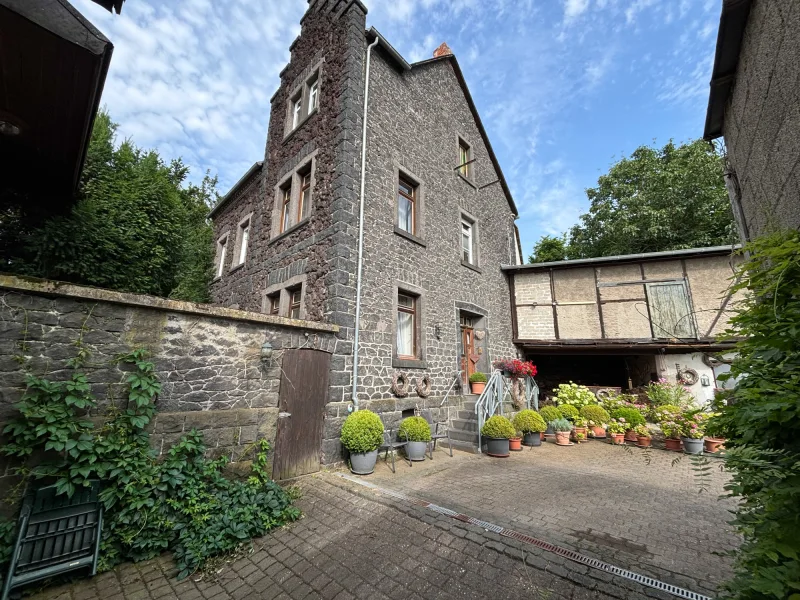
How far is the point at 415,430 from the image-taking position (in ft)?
19.9

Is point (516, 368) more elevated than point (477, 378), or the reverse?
point (516, 368)

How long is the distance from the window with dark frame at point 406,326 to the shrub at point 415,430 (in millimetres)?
1489

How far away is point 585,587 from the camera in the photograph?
250 cm

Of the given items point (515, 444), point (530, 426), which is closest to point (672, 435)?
point (530, 426)

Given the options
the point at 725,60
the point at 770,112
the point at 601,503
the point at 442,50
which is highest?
the point at 442,50

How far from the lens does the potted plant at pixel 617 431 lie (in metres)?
7.86

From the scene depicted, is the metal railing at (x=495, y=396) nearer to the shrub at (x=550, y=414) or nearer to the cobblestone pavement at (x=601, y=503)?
the shrub at (x=550, y=414)

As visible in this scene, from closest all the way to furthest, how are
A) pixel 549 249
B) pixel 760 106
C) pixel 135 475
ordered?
pixel 760 106
pixel 135 475
pixel 549 249

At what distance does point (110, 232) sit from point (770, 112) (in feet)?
32.1

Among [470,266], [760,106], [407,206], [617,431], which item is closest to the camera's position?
[760,106]

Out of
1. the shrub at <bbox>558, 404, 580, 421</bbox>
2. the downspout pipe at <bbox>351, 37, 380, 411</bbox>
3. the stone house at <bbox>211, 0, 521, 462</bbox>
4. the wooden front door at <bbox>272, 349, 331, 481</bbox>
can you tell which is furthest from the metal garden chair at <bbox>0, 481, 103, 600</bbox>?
the shrub at <bbox>558, 404, 580, 421</bbox>

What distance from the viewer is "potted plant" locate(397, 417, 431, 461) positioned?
5.99 m

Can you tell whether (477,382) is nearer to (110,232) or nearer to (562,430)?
(562,430)

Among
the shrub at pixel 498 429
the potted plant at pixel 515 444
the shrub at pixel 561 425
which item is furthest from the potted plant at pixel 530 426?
the shrub at pixel 498 429
